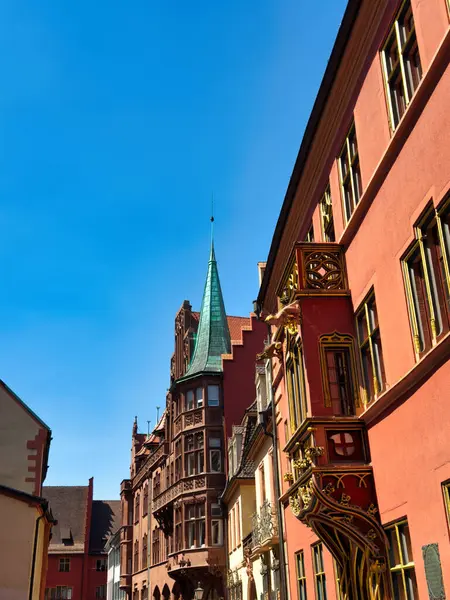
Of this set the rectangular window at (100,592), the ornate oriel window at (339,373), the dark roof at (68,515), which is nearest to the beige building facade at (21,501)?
the ornate oriel window at (339,373)

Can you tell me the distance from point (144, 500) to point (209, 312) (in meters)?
20.1

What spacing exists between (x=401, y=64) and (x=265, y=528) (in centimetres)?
1697

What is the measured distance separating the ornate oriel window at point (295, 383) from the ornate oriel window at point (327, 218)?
8.64ft

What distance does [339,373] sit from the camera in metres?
13.4

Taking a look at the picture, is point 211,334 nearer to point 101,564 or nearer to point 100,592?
point 101,564

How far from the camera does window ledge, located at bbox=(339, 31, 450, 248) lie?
369 inches

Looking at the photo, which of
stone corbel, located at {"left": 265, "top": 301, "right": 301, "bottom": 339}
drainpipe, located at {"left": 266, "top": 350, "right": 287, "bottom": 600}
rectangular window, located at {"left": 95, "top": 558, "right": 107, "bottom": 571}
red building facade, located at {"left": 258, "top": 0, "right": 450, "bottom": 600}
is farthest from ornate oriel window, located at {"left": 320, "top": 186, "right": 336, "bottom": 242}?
rectangular window, located at {"left": 95, "top": 558, "right": 107, "bottom": 571}

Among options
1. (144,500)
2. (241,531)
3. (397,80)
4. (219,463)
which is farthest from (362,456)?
(144,500)

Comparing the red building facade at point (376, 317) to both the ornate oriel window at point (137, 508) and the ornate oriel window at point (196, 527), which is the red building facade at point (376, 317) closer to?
the ornate oriel window at point (196, 527)

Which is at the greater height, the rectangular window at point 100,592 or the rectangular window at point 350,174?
the rectangular window at point 350,174

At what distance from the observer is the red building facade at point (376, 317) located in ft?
31.6

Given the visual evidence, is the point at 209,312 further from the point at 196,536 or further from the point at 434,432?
the point at 434,432

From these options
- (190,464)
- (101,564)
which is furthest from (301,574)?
(101,564)

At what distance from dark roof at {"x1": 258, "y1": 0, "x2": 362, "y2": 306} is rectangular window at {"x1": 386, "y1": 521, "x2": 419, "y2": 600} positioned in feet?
27.6
